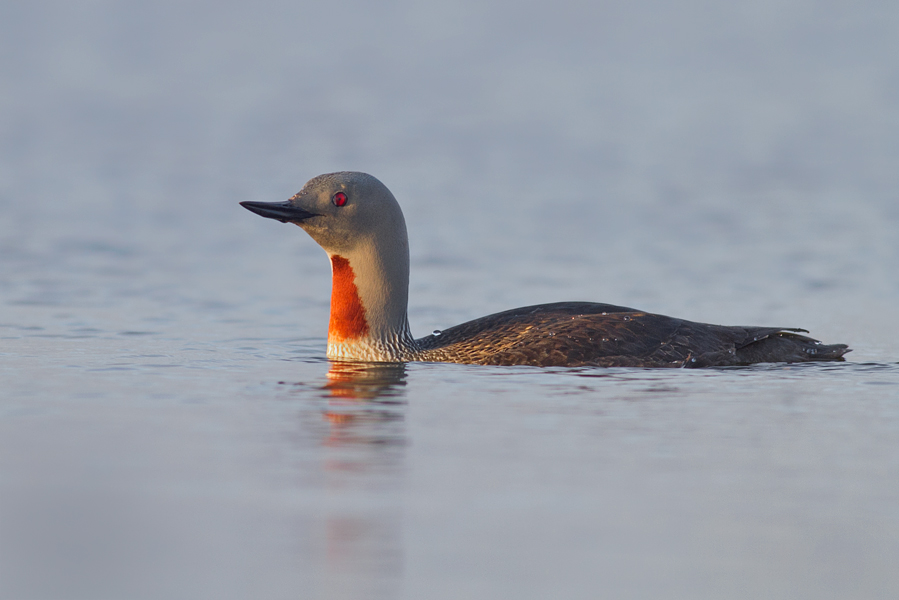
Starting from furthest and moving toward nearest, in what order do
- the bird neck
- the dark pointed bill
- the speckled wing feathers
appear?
1. the bird neck
2. the speckled wing feathers
3. the dark pointed bill

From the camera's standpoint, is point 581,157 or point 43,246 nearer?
point 43,246

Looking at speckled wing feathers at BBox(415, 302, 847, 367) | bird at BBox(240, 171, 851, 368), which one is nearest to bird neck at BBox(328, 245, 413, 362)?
bird at BBox(240, 171, 851, 368)

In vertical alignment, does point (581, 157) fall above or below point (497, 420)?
above

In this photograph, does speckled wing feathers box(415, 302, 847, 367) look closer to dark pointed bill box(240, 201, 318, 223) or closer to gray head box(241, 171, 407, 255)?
gray head box(241, 171, 407, 255)

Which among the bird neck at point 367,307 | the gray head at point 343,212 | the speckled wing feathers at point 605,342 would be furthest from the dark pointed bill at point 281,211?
the speckled wing feathers at point 605,342

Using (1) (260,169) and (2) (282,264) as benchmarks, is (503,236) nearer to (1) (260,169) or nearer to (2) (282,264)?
(2) (282,264)

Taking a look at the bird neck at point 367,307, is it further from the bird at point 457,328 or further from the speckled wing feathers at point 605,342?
the speckled wing feathers at point 605,342

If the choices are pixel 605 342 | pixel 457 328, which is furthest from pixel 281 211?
pixel 605 342

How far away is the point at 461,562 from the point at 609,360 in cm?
381

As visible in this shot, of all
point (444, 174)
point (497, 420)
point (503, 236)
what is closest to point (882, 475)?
point (497, 420)

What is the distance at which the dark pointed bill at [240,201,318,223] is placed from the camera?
801 cm

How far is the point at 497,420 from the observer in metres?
6.49

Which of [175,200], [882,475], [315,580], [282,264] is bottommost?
[315,580]

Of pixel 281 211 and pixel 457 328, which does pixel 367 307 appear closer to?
pixel 457 328
